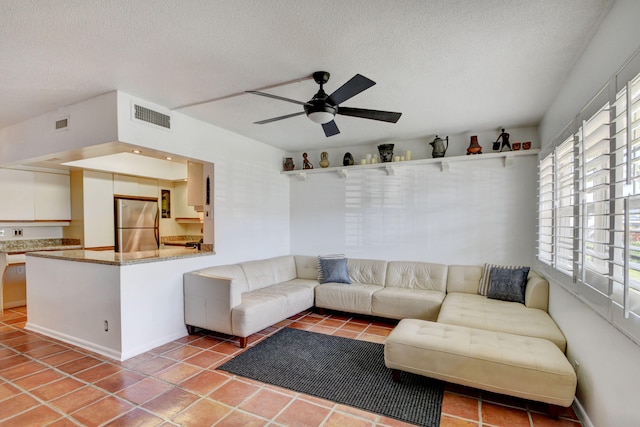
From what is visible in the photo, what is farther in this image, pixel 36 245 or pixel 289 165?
pixel 289 165

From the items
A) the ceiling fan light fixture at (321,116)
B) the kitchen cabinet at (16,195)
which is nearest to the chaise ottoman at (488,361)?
the ceiling fan light fixture at (321,116)

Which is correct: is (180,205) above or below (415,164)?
below

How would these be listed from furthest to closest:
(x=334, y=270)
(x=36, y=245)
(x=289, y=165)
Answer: (x=289, y=165) → (x=36, y=245) → (x=334, y=270)

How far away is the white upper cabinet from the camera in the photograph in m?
4.94

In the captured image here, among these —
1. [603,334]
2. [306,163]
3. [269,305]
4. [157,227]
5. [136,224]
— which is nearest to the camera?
[603,334]

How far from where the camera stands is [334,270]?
4.60 metres

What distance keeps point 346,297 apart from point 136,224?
4.23m

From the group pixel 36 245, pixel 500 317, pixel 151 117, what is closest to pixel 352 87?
pixel 151 117

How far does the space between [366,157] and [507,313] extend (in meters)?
2.91

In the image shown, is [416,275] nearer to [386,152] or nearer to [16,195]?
[386,152]

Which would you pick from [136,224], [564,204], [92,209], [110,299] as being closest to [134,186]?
[136,224]

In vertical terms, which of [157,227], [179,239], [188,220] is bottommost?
[179,239]

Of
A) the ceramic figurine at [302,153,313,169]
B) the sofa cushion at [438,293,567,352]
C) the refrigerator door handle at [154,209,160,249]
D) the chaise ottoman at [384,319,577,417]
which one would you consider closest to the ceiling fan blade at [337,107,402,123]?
the chaise ottoman at [384,319,577,417]

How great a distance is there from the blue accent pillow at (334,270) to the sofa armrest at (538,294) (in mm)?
2209
